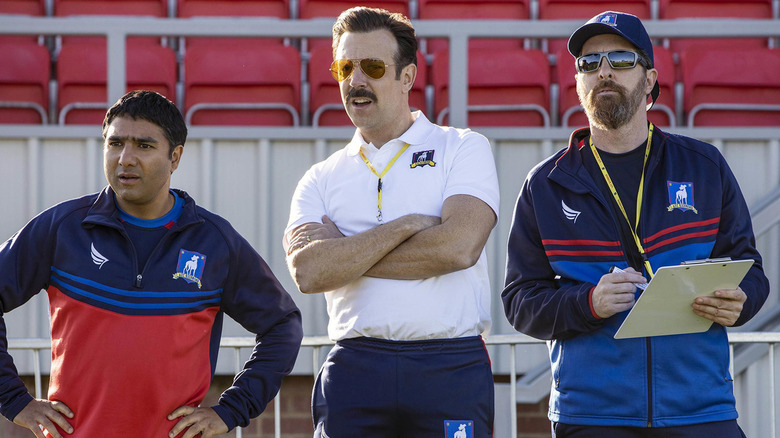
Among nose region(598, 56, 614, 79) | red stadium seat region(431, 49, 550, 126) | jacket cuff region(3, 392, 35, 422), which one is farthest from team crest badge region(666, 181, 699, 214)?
red stadium seat region(431, 49, 550, 126)

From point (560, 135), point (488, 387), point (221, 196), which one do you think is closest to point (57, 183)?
point (221, 196)

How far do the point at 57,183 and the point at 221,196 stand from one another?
84 centimetres

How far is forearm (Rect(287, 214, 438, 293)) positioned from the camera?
231cm

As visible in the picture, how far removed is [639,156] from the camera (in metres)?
2.38

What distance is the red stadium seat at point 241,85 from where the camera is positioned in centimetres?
532

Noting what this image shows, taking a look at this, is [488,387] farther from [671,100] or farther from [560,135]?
[671,100]

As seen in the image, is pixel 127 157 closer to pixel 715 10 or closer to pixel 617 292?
pixel 617 292

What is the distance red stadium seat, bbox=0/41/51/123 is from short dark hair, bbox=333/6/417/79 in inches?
132

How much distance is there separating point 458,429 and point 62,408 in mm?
943

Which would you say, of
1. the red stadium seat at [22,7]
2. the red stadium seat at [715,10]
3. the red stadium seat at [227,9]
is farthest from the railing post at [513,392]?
the red stadium seat at [22,7]

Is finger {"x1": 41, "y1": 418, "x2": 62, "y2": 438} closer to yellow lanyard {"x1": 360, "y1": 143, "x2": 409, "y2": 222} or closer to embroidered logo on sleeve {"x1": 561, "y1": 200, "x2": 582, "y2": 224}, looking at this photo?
yellow lanyard {"x1": 360, "y1": 143, "x2": 409, "y2": 222}

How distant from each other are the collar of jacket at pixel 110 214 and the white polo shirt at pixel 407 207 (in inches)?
12.0

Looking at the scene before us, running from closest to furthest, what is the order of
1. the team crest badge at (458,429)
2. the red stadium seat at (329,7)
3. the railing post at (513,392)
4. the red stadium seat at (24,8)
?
the team crest badge at (458,429), the railing post at (513,392), the red stadium seat at (24,8), the red stadium seat at (329,7)

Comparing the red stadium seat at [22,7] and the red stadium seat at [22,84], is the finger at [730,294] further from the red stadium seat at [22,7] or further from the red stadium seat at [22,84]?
the red stadium seat at [22,7]
